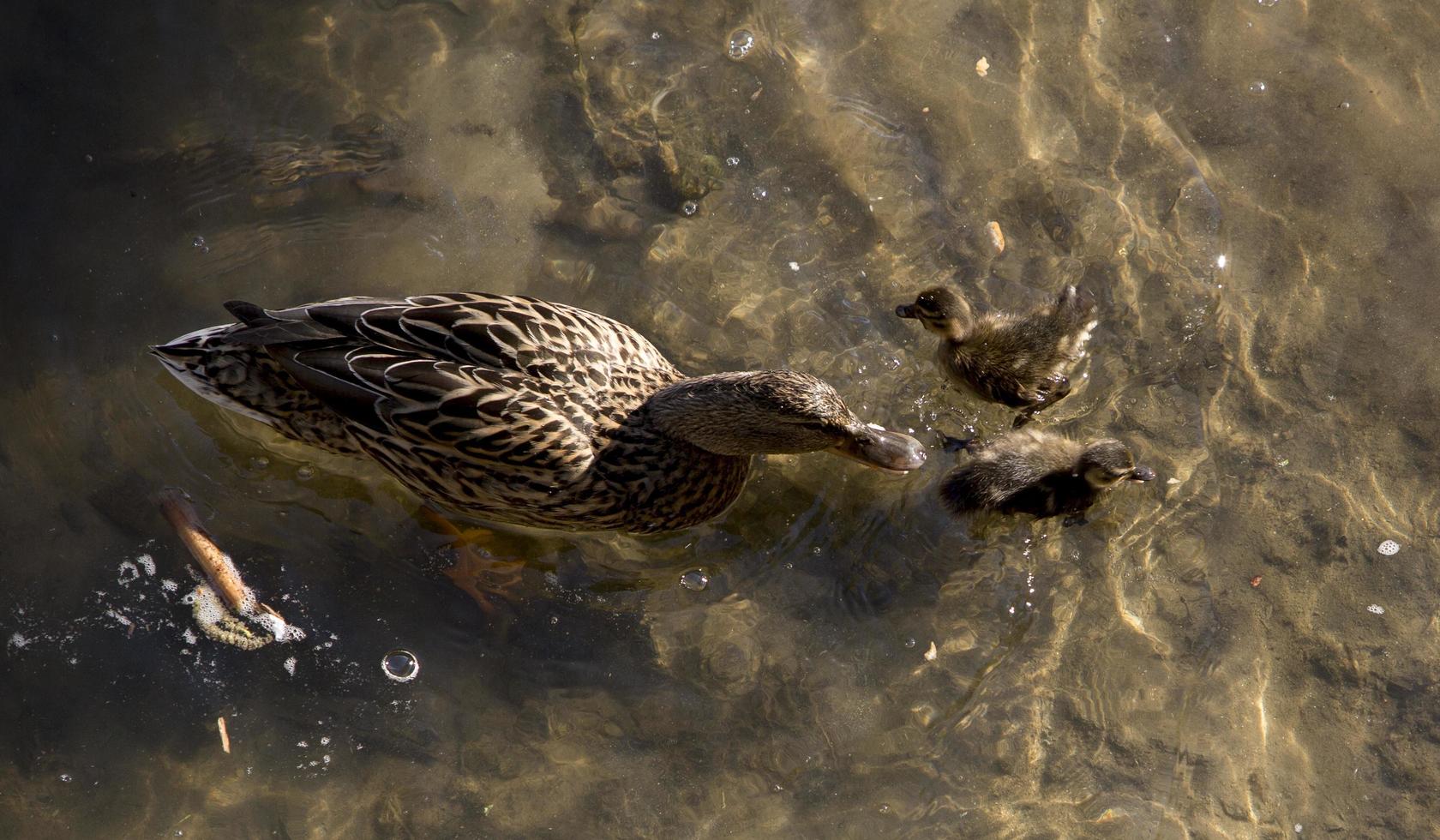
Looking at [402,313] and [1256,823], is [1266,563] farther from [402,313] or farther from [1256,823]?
[402,313]

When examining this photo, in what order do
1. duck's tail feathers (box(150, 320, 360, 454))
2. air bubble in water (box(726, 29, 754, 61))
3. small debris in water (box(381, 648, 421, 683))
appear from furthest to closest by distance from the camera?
1. air bubble in water (box(726, 29, 754, 61))
2. small debris in water (box(381, 648, 421, 683))
3. duck's tail feathers (box(150, 320, 360, 454))

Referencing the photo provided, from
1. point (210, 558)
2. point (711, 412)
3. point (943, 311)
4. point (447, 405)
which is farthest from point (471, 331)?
point (943, 311)

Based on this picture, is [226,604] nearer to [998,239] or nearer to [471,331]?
[471,331]

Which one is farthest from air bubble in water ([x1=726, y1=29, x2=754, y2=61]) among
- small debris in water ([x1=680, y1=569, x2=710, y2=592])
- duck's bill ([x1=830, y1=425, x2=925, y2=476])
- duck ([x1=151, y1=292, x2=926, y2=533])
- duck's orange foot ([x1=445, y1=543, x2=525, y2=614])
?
duck's orange foot ([x1=445, y1=543, x2=525, y2=614])

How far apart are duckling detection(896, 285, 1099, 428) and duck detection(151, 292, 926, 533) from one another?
59 cm

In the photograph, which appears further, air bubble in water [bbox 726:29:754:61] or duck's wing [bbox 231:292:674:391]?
air bubble in water [bbox 726:29:754:61]

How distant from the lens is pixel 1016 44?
4.74 m

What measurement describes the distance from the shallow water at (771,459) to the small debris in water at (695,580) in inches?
1.8

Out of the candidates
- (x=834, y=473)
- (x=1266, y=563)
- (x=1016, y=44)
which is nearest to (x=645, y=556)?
(x=834, y=473)

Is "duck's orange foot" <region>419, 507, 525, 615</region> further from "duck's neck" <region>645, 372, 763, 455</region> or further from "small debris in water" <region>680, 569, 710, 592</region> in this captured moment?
"duck's neck" <region>645, 372, 763, 455</region>

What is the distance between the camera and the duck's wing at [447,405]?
3385 millimetres

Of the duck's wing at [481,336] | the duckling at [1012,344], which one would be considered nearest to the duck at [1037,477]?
the duckling at [1012,344]

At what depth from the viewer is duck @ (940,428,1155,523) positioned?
12.5 feet

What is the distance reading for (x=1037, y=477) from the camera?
3854 millimetres
